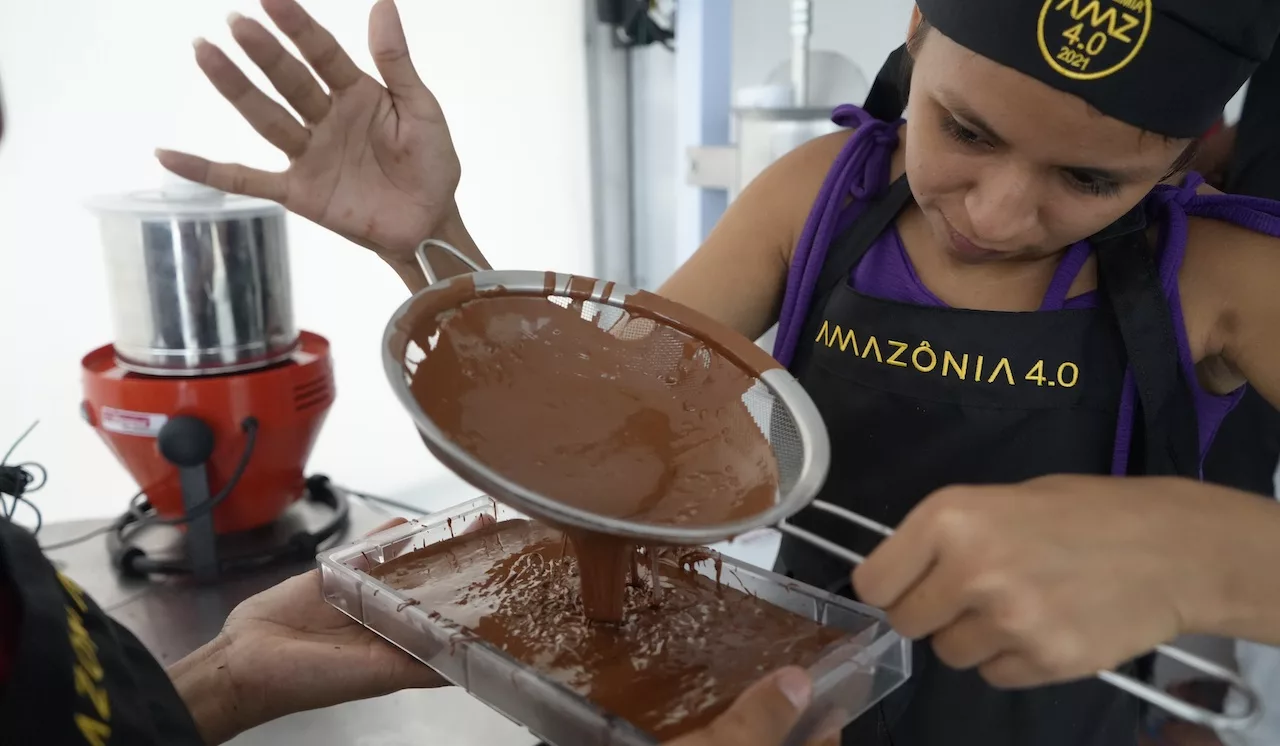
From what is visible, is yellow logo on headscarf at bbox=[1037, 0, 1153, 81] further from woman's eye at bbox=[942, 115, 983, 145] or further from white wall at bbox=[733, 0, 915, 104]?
white wall at bbox=[733, 0, 915, 104]

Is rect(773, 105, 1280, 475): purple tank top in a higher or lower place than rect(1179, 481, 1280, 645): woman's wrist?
higher

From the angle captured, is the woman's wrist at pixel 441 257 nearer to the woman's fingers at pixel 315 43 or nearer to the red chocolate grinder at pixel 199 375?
the woman's fingers at pixel 315 43

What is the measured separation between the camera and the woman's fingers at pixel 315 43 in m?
0.70

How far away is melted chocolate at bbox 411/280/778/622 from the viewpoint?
0.63 metres

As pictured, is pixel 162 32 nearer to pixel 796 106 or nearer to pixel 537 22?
pixel 537 22

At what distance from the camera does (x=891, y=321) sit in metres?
0.84

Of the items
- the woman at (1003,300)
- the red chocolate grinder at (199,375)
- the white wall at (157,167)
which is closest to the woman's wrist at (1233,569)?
the woman at (1003,300)

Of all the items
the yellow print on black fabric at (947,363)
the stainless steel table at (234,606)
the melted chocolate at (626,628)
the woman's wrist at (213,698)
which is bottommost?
the stainless steel table at (234,606)

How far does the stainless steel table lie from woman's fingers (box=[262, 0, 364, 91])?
604 millimetres

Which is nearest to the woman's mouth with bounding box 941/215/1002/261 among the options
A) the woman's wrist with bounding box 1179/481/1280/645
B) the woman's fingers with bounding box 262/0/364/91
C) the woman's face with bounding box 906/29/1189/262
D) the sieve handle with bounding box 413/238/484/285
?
the woman's face with bounding box 906/29/1189/262

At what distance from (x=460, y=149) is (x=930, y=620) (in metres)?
1.39

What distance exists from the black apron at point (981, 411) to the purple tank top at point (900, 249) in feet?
0.05

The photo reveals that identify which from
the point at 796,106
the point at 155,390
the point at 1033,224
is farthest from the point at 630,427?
the point at 796,106

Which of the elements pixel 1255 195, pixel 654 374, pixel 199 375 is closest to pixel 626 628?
pixel 654 374
